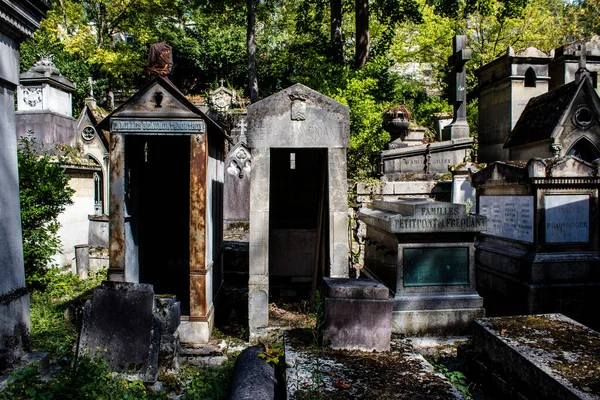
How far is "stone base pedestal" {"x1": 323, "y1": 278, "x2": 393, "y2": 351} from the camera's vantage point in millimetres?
3877

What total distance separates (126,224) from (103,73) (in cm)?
2419

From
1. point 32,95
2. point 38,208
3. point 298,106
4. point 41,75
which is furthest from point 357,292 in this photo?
point 32,95

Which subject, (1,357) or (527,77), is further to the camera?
(527,77)

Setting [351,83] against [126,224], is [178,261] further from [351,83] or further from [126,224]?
[351,83]

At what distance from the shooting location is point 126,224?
19.1 feet

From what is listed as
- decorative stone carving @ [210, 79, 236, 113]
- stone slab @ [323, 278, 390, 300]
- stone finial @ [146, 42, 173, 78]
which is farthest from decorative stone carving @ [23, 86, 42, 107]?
decorative stone carving @ [210, 79, 236, 113]

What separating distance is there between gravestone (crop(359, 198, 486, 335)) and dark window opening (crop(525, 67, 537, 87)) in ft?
29.4

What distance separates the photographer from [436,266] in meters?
5.41

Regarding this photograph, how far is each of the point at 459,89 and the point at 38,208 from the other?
13.2 m

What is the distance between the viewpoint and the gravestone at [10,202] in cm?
340

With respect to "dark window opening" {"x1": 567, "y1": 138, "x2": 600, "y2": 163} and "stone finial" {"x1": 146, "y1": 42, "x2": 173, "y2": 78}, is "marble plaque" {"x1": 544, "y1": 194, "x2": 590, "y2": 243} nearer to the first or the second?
"dark window opening" {"x1": 567, "y1": 138, "x2": 600, "y2": 163}

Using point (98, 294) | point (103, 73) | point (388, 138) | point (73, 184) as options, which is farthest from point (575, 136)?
point (103, 73)

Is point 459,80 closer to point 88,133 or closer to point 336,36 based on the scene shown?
point 336,36

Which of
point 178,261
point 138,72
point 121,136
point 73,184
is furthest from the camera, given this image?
point 138,72
